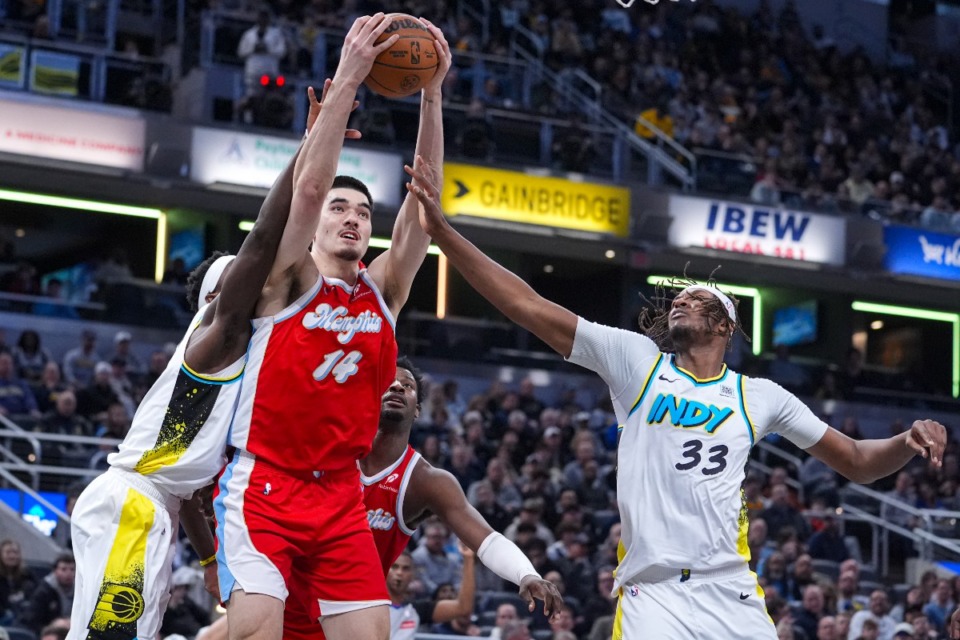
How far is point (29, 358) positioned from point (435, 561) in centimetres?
651

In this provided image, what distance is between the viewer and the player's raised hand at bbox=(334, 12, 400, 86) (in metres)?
6.18

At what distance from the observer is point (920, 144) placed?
28797 mm

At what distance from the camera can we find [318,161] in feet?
19.7

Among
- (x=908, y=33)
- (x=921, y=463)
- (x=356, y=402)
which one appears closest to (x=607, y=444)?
(x=921, y=463)

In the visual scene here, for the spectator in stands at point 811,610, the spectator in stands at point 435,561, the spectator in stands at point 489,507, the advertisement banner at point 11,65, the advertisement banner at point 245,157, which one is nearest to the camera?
the spectator in stands at point 435,561

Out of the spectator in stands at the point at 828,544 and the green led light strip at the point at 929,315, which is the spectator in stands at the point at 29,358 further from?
the green led light strip at the point at 929,315

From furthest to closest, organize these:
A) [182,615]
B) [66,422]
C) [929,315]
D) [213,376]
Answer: [929,315] < [66,422] < [182,615] < [213,376]

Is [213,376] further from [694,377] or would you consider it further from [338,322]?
[694,377]

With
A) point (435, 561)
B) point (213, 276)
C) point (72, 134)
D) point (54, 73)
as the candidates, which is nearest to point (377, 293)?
point (213, 276)

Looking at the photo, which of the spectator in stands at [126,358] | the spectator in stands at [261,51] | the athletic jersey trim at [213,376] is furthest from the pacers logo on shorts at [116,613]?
the spectator in stands at [261,51]

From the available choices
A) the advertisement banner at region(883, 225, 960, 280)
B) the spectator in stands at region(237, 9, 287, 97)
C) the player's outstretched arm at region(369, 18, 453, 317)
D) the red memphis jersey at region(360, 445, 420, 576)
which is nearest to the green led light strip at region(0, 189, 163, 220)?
the spectator in stands at region(237, 9, 287, 97)

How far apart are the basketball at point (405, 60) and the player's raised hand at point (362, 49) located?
0.09 m

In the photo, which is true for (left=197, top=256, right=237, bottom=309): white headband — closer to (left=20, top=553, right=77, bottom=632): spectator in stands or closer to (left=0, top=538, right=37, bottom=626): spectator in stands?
(left=20, top=553, right=77, bottom=632): spectator in stands

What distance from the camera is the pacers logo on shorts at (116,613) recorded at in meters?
6.43
